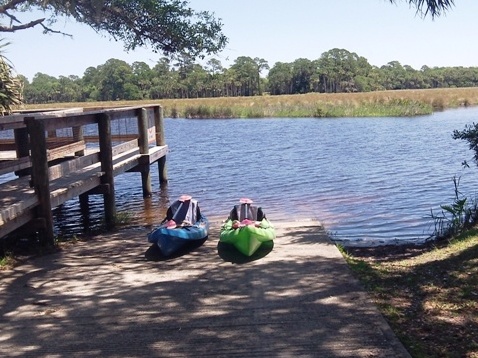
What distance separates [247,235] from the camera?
8070mm

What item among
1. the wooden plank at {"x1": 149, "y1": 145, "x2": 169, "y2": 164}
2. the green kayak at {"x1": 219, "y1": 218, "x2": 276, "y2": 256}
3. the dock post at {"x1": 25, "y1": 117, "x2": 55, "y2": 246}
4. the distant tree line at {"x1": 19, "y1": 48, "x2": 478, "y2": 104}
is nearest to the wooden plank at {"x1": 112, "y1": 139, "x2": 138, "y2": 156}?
the wooden plank at {"x1": 149, "y1": 145, "x2": 169, "y2": 164}

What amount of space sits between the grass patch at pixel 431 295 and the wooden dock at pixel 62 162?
4346 mm

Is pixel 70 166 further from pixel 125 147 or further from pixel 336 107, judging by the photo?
pixel 336 107

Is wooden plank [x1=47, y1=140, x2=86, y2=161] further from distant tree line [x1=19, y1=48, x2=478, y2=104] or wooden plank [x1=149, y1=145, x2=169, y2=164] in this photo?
distant tree line [x1=19, y1=48, x2=478, y2=104]

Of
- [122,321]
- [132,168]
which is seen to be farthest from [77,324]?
[132,168]

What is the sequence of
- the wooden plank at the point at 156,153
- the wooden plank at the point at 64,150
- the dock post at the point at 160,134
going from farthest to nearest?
the dock post at the point at 160,134, the wooden plank at the point at 156,153, the wooden plank at the point at 64,150

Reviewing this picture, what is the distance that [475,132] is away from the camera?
9258 mm

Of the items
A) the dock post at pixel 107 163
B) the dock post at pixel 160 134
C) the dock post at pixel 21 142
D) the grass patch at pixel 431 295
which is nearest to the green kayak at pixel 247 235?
the grass patch at pixel 431 295

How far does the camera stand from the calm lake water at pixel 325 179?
13.5 metres

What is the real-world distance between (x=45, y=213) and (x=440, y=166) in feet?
53.4

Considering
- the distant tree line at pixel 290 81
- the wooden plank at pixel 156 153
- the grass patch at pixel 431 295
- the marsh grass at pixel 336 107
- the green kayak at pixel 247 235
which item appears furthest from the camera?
the distant tree line at pixel 290 81

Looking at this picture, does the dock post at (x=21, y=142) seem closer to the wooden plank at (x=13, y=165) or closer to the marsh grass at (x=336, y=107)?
the wooden plank at (x=13, y=165)

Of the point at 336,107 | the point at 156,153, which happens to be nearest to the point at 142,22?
the point at 156,153

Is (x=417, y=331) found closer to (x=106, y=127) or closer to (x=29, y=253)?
(x=29, y=253)
